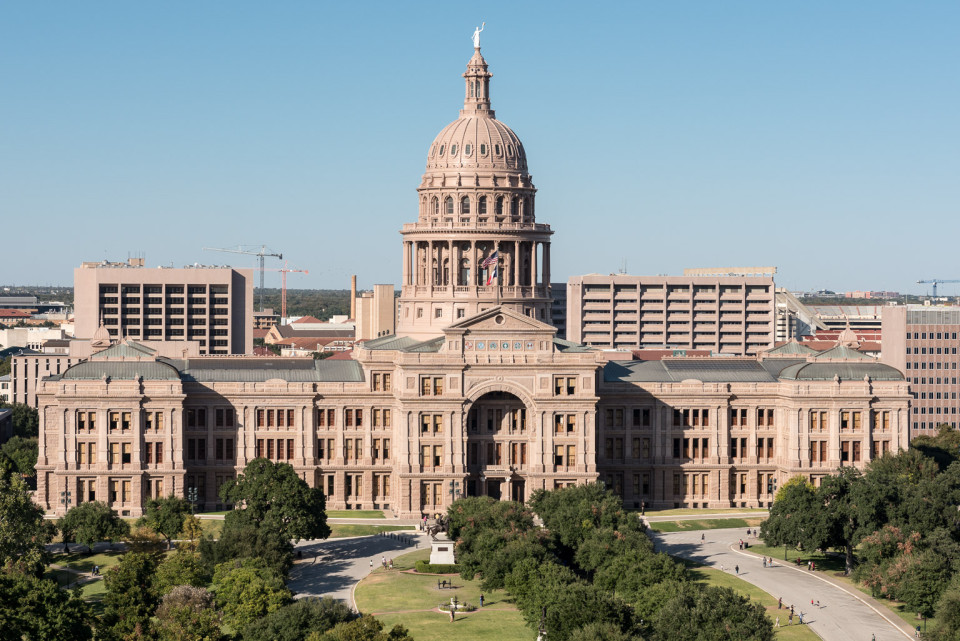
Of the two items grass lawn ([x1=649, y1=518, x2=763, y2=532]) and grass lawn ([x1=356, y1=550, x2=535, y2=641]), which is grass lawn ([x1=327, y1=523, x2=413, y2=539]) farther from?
grass lawn ([x1=649, y1=518, x2=763, y2=532])

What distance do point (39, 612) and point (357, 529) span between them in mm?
64012

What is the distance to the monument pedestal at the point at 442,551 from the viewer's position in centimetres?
16500

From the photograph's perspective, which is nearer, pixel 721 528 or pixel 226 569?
pixel 226 569

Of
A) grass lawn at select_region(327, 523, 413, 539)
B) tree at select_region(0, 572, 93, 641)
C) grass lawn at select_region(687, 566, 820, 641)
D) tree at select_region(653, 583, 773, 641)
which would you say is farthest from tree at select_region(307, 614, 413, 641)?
grass lawn at select_region(327, 523, 413, 539)

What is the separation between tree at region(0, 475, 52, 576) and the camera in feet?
467

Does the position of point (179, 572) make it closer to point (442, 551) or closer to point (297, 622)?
point (297, 622)

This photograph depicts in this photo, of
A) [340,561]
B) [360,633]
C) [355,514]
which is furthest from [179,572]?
[355,514]

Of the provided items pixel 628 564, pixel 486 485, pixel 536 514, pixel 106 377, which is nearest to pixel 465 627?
pixel 628 564

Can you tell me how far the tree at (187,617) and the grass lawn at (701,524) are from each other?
66.1 m

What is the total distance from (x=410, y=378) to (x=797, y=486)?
1879 inches

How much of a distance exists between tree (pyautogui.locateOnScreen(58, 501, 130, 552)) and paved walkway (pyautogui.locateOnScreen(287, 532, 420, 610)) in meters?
19.3

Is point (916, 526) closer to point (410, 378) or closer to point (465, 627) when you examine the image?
point (465, 627)

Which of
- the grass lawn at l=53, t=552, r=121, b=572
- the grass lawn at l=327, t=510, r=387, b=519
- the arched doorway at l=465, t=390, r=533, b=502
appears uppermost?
the arched doorway at l=465, t=390, r=533, b=502

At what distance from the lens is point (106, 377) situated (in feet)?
625
